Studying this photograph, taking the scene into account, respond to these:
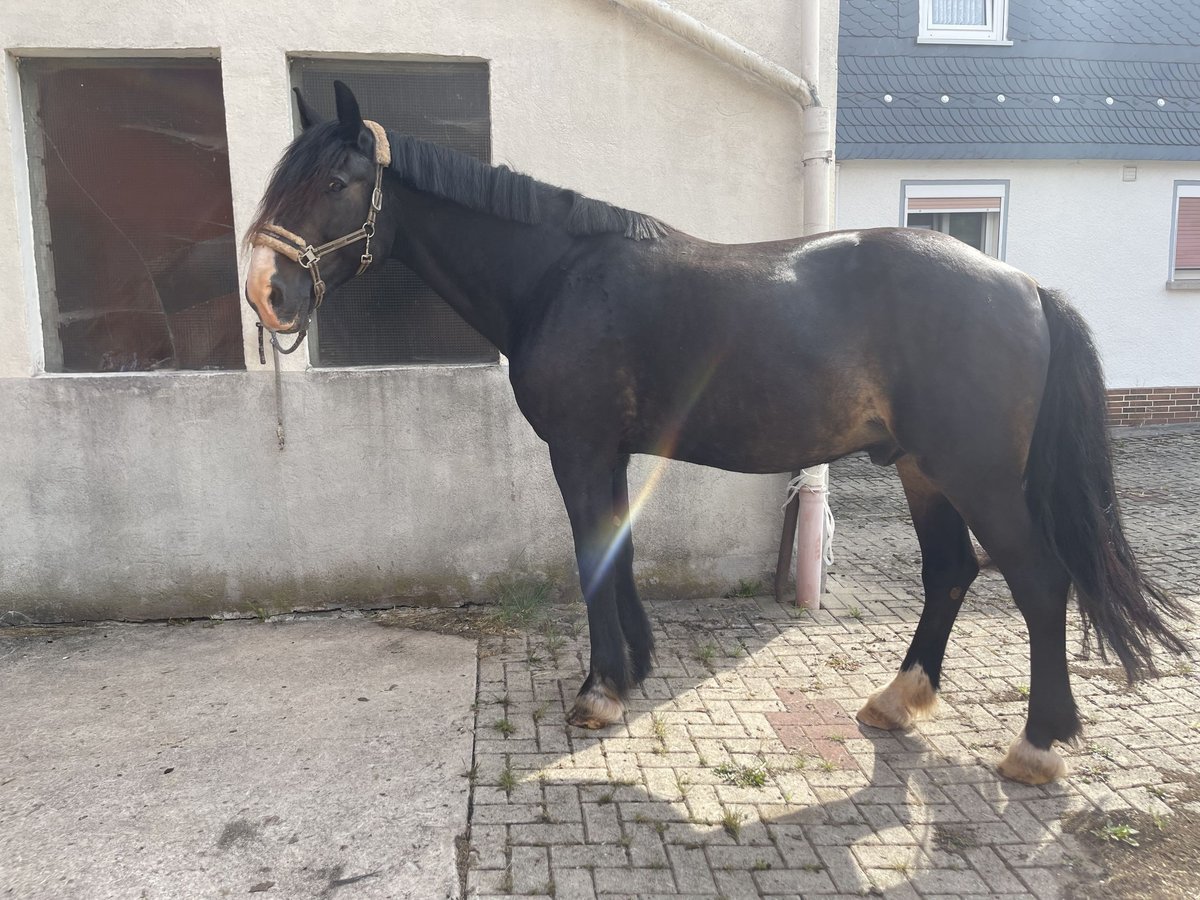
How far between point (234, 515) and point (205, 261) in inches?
55.6

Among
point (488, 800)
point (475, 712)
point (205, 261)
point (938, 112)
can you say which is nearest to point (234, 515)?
point (205, 261)

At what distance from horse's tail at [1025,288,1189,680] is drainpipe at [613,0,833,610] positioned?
158 cm

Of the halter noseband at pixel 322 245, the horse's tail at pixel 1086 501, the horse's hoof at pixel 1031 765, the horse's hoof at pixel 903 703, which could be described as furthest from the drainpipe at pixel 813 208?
the halter noseband at pixel 322 245

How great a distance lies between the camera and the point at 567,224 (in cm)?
315

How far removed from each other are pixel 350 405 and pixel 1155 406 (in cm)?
1055

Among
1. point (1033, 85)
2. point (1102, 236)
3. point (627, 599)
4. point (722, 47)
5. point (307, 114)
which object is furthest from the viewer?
point (1102, 236)

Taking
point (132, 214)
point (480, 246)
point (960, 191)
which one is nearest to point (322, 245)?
point (480, 246)

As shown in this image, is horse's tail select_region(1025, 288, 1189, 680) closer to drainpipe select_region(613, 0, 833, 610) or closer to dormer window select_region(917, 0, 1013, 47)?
drainpipe select_region(613, 0, 833, 610)

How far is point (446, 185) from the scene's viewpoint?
10.00ft

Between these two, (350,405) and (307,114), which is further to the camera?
(350,405)

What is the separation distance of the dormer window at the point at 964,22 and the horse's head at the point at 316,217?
9.18m

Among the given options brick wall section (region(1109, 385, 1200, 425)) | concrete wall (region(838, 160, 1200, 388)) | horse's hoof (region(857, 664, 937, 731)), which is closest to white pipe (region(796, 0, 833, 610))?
horse's hoof (region(857, 664, 937, 731))

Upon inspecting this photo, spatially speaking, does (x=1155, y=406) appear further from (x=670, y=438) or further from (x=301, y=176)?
(x=301, y=176)

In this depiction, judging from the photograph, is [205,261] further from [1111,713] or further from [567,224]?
[1111,713]
